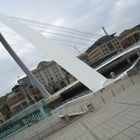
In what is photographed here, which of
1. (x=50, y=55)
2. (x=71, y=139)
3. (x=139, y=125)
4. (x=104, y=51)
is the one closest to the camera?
(x=139, y=125)

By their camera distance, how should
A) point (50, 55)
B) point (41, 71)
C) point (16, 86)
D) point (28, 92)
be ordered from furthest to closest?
point (41, 71) → point (16, 86) → point (28, 92) → point (50, 55)

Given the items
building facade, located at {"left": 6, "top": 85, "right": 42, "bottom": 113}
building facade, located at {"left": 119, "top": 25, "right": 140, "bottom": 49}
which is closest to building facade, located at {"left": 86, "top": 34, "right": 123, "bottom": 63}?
building facade, located at {"left": 119, "top": 25, "right": 140, "bottom": 49}

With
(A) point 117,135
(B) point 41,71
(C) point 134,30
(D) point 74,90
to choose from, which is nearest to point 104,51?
(C) point 134,30

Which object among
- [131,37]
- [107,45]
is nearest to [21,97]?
[107,45]

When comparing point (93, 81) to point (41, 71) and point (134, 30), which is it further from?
point (41, 71)

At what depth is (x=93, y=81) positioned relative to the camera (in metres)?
31.6

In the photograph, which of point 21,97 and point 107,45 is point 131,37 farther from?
point 21,97

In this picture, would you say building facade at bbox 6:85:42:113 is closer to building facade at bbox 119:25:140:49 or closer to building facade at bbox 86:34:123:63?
building facade at bbox 86:34:123:63

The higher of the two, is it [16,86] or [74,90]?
[16,86]

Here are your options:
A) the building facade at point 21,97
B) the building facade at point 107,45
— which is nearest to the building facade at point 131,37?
the building facade at point 107,45

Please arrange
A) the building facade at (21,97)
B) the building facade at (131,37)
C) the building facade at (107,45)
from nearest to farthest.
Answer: the building facade at (21,97)
the building facade at (131,37)
the building facade at (107,45)

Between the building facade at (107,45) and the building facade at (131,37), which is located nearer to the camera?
the building facade at (131,37)

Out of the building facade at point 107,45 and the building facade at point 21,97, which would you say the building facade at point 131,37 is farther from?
the building facade at point 21,97

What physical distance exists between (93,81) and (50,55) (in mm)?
6190
